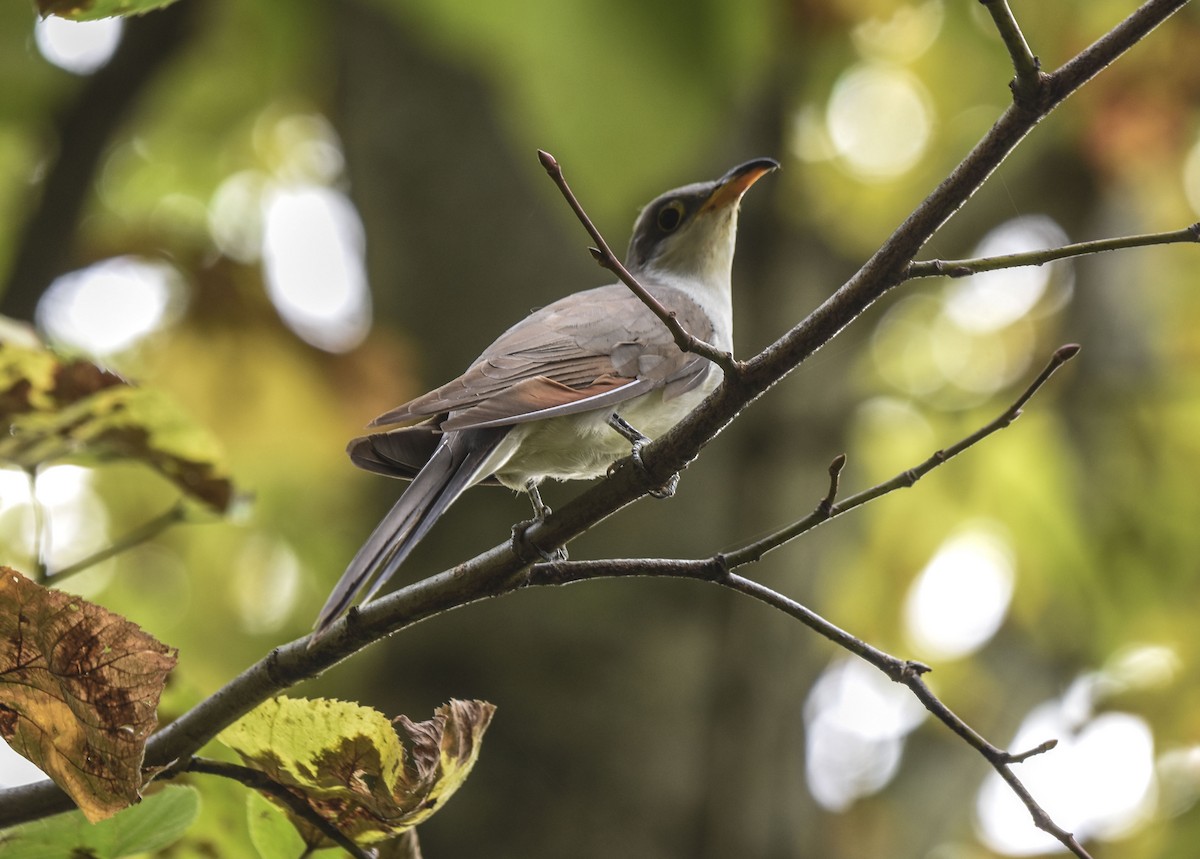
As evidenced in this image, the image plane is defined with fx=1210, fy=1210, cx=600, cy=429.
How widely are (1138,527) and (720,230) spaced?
3587 millimetres

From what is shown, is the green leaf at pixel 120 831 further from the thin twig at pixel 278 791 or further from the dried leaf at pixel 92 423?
the dried leaf at pixel 92 423

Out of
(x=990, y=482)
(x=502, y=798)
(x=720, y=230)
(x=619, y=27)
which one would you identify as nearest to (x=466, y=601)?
(x=619, y=27)

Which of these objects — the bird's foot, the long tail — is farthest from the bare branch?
the long tail

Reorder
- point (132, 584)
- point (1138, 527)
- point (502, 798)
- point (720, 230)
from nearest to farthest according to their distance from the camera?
point (720, 230) → point (502, 798) → point (1138, 527) → point (132, 584)

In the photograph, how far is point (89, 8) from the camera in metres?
1.53

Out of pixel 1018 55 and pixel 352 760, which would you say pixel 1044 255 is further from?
pixel 352 760

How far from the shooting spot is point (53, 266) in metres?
4.75

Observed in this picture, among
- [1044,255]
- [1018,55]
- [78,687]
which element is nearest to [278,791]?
[78,687]

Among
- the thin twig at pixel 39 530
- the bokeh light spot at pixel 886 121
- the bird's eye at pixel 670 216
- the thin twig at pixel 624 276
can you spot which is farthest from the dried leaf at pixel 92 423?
the bokeh light spot at pixel 886 121

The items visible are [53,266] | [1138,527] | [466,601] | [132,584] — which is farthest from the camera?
[132,584]

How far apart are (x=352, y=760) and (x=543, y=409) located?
1.02m

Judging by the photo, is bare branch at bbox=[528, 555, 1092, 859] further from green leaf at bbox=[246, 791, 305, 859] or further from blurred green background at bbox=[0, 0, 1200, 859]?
blurred green background at bbox=[0, 0, 1200, 859]

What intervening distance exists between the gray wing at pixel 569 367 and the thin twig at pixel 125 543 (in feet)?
1.96

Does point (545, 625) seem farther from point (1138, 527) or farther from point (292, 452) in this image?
point (1138, 527)
